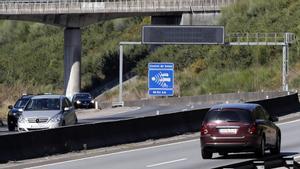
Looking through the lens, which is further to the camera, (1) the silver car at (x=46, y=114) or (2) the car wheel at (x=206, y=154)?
(1) the silver car at (x=46, y=114)

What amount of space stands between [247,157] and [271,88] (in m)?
58.0

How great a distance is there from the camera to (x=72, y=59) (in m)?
97.2

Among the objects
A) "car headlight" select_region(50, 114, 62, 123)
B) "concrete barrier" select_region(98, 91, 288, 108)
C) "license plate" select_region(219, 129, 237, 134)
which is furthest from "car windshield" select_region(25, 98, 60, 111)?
"concrete barrier" select_region(98, 91, 288, 108)

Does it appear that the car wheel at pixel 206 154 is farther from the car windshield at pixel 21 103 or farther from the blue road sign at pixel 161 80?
the blue road sign at pixel 161 80

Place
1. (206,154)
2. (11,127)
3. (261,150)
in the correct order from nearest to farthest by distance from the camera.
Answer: (261,150) < (206,154) < (11,127)

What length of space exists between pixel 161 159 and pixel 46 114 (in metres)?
8.05

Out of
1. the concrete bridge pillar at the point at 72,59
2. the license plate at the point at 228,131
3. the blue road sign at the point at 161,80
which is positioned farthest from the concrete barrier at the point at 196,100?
the license plate at the point at 228,131

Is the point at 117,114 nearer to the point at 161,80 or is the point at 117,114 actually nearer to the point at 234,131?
the point at 161,80

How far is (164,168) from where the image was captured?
2256cm

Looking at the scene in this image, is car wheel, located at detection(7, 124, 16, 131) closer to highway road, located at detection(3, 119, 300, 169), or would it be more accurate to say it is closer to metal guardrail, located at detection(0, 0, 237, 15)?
highway road, located at detection(3, 119, 300, 169)

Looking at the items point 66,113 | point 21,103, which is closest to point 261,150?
point 66,113

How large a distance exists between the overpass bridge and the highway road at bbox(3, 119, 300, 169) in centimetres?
6392

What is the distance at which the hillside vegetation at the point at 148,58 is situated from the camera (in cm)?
8788

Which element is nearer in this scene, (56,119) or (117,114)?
(56,119)
